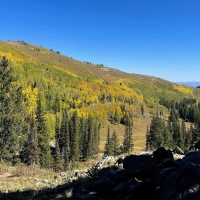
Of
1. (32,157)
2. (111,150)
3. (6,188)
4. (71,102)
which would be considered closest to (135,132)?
(71,102)

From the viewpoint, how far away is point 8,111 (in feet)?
105

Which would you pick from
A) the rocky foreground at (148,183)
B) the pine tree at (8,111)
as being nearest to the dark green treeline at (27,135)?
the pine tree at (8,111)

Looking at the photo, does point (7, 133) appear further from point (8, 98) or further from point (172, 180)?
point (172, 180)

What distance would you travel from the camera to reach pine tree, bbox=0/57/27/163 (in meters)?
31.6

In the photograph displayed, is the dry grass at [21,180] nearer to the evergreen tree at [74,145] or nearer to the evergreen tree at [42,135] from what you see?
the evergreen tree at [42,135]

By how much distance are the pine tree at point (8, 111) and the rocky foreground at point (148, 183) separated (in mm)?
21972

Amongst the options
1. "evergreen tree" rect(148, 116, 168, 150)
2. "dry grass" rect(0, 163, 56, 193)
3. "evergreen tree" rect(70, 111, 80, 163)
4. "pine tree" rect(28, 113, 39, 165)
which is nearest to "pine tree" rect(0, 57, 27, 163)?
"dry grass" rect(0, 163, 56, 193)

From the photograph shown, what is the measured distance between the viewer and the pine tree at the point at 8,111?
3159 cm

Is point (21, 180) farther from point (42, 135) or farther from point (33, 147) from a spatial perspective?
point (42, 135)

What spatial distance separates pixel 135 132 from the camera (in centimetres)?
18362

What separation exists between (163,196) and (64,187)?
6.07m

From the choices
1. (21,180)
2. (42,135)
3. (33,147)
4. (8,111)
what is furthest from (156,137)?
(21,180)

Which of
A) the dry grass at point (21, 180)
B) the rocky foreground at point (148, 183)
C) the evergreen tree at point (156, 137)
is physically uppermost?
the rocky foreground at point (148, 183)

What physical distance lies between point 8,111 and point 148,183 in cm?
2848
